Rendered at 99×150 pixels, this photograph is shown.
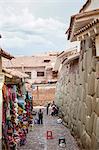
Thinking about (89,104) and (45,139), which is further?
(45,139)

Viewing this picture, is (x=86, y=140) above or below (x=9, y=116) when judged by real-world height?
below

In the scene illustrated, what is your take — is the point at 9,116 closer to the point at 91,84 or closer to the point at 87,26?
the point at 91,84

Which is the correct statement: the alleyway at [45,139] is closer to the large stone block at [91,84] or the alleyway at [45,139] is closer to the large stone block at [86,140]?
the large stone block at [86,140]

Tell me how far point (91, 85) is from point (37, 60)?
41397 mm

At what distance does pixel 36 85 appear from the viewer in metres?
46.9

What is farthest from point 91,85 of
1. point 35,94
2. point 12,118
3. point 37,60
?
point 37,60

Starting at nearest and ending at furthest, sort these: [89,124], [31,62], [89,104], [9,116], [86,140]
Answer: [9,116]
[89,124]
[89,104]
[86,140]
[31,62]

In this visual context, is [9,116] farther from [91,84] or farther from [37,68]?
[37,68]

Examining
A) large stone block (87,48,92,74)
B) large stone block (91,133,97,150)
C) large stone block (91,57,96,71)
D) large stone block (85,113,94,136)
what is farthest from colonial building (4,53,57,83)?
large stone block (91,133,97,150)

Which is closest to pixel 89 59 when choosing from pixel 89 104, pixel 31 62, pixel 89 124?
pixel 89 104

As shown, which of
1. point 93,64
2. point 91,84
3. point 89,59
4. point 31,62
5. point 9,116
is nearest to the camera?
point 9,116

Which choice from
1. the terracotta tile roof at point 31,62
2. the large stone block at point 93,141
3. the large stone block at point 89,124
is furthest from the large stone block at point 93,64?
the terracotta tile roof at point 31,62

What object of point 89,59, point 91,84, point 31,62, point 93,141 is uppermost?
point 31,62

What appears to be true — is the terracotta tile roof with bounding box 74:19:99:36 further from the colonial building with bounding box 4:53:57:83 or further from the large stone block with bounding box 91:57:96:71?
the colonial building with bounding box 4:53:57:83
